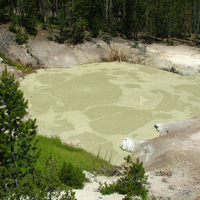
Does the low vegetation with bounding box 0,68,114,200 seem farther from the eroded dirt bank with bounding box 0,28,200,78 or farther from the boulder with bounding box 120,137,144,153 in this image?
the eroded dirt bank with bounding box 0,28,200,78

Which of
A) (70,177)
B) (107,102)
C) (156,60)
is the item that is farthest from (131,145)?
(156,60)

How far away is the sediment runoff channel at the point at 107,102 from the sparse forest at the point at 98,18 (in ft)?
18.0

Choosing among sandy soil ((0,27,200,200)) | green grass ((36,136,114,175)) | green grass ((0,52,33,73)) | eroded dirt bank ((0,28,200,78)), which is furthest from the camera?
eroded dirt bank ((0,28,200,78))

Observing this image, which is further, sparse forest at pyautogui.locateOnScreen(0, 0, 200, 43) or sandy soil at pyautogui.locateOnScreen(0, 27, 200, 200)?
sparse forest at pyautogui.locateOnScreen(0, 0, 200, 43)

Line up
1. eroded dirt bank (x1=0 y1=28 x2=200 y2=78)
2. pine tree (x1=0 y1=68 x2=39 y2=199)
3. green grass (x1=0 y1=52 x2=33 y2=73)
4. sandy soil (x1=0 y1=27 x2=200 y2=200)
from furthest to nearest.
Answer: eroded dirt bank (x1=0 y1=28 x2=200 y2=78) < green grass (x1=0 y1=52 x2=33 y2=73) < sandy soil (x1=0 y1=27 x2=200 y2=200) < pine tree (x1=0 y1=68 x2=39 y2=199)

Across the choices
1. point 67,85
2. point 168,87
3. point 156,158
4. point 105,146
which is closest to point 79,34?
point 67,85

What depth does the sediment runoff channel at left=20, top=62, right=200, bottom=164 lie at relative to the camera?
40.8ft

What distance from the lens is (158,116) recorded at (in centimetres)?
1441

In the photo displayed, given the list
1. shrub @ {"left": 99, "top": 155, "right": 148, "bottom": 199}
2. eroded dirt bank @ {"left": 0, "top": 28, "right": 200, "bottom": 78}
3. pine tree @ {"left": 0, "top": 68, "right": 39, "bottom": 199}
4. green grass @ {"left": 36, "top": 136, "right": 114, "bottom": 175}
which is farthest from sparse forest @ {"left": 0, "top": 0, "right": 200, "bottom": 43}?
pine tree @ {"left": 0, "top": 68, "right": 39, "bottom": 199}

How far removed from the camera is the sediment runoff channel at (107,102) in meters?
12.4

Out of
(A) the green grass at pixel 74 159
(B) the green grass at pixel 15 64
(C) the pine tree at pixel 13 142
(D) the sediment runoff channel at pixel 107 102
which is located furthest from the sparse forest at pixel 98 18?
(C) the pine tree at pixel 13 142

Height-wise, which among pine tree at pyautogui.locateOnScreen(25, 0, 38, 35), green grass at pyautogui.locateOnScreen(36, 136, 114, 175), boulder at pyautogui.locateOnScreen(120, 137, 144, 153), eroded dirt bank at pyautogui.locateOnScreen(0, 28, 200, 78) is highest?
pine tree at pyautogui.locateOnScreen(25, 0, 38, 35)

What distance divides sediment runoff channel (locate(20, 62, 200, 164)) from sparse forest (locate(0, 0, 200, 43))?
5.48 m

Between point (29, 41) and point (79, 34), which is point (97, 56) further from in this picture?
point (29, 41)
